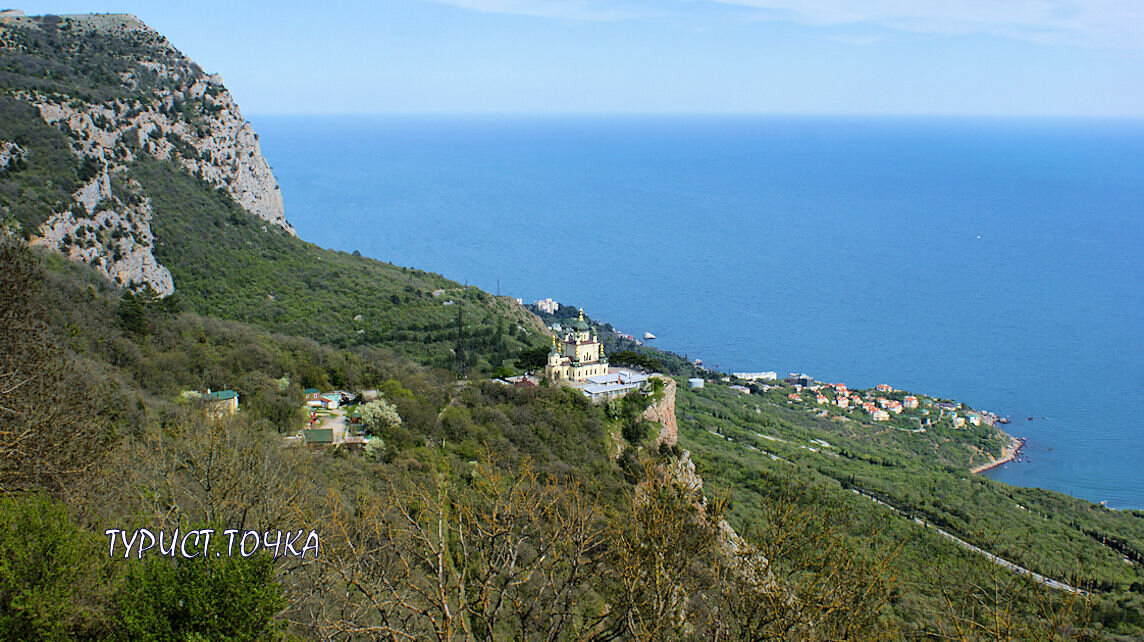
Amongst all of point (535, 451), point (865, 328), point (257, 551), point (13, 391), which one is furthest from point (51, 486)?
point (865, 328)

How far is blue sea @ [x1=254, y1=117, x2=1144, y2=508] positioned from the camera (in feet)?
173

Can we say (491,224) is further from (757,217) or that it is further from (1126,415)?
(1126,415)

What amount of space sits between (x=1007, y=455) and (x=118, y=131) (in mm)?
48748

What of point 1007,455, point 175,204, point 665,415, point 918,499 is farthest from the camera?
point 1007,455

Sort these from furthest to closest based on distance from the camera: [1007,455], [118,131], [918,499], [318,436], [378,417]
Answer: [1007,455]
[118,131]
[918,499]
[378,417]
[318,436]

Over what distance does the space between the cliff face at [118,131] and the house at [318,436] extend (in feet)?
50.5

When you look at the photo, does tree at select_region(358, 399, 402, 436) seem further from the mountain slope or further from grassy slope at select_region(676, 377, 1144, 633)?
the mountain slope

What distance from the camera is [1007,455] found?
1639 inches

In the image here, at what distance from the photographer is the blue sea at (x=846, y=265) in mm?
52719

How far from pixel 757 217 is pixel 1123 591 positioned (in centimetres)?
9852

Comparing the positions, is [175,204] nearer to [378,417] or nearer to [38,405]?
[378,417]

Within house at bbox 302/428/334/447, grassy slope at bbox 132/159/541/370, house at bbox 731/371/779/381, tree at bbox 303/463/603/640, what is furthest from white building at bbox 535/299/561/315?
tree at bbox 303/463/603/640

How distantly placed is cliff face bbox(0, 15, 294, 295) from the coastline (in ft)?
132

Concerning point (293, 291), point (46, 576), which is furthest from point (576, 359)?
point (46, 576)
